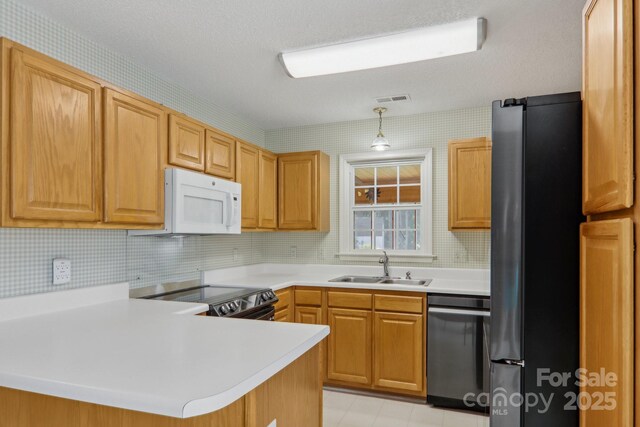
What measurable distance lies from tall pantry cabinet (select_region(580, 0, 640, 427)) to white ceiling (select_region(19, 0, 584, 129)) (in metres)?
1.06

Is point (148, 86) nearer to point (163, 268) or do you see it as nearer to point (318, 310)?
point (163, 268)

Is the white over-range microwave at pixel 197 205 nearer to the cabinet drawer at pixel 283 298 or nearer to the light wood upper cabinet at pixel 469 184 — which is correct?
the cabinet drawer at pixel 283 298

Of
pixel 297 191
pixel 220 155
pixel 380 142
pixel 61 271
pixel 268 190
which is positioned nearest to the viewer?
pixel 61 271

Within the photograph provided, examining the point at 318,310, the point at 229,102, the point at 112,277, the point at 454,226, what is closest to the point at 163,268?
the point at 112,277

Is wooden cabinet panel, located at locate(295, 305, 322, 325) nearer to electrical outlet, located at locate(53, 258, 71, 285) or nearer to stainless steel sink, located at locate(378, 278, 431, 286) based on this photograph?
stainless steel sink, located at locate(378, 278, 431, 286)

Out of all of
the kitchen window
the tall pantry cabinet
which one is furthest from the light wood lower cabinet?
the tall pantry cabinet

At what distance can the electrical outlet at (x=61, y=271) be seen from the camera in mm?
2078

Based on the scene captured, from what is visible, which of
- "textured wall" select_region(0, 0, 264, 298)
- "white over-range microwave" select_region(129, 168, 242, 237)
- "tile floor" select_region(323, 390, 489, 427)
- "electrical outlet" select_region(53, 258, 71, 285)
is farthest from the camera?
"tile floor" select_region(323, 390, 489, 427)

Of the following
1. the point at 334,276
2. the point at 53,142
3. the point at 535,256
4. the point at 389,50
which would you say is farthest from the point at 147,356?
the point at 334,276

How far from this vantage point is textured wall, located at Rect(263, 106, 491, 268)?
3520mm

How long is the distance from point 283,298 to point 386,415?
1.16 metres

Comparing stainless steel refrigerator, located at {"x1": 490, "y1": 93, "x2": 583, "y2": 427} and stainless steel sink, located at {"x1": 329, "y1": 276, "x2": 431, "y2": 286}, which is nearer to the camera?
stainless steel refrigerator, located at {"x1": 490, "y1": 93, "x2": 583, "y2": 427}

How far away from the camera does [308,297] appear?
10.9 feet

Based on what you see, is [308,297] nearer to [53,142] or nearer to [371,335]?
[371,335]
